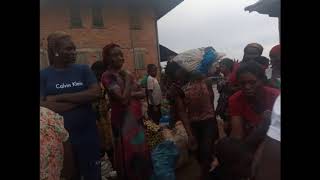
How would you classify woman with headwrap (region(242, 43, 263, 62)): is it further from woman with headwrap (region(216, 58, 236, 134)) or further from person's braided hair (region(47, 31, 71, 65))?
person's braided hair (region(47, 31, 71, 65))

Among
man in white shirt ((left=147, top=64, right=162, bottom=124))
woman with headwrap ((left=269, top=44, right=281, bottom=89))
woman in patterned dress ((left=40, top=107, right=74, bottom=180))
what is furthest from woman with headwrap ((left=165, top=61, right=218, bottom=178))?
woman in patterned dress ((left=40, top=107, right=74, bottom=180))

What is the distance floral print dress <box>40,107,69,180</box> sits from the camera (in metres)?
2.35

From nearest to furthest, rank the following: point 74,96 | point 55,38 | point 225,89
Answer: point 55,38 → point 74,96 → point 225,89

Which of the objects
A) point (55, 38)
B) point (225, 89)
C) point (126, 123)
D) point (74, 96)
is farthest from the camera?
point (225, 89)

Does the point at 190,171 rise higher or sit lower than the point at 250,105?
lower

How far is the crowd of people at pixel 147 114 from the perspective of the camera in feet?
7.84

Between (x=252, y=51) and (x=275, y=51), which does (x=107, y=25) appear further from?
(x=275, y=51)

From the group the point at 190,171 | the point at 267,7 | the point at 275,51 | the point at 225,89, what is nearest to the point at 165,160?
the point at 190,171

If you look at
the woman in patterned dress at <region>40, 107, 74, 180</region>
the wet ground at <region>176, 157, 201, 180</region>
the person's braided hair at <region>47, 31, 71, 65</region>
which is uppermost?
the person's braided hair at <region>47, 31, 71, 65</region>

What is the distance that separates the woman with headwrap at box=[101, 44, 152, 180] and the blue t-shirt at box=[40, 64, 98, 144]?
0.12 meters

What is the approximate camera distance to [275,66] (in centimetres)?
254

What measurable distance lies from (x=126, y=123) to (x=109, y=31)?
557mm
